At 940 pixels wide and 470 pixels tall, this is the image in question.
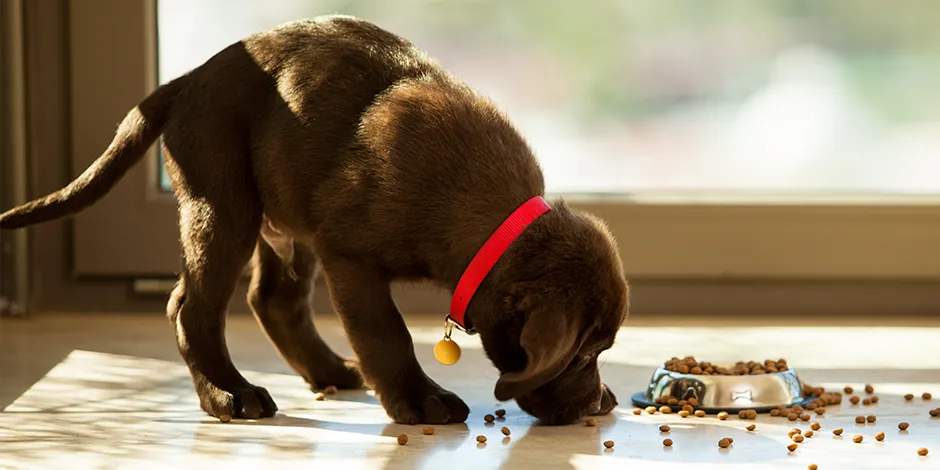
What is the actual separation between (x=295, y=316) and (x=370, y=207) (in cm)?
59

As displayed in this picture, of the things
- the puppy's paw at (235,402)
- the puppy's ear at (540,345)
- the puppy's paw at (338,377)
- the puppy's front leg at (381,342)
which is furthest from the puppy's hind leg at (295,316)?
the puppy's ear at (540,345)

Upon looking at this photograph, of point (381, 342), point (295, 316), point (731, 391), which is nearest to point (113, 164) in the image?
point (295, 316)

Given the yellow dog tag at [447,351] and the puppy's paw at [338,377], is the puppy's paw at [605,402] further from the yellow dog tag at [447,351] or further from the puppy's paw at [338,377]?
the puppy's paw at [338,377]

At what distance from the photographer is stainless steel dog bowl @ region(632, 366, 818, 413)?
2789mm

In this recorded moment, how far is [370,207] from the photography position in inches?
102

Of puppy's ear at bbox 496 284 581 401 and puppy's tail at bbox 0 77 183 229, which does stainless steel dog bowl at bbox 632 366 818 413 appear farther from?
puppy's tail at bbox 0 77 183 229

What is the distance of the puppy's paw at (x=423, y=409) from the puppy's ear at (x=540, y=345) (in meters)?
0.23

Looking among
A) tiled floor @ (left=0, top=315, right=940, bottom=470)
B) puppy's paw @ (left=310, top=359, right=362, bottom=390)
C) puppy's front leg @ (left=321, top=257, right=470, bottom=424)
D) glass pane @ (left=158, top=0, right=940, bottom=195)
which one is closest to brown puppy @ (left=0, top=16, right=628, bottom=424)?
puppy's front leg @ (left=321, top=257, right=470, bottom=424)

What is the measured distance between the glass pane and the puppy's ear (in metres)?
2.15

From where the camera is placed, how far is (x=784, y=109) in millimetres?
4574

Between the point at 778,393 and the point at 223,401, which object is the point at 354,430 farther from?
the point at 778,393

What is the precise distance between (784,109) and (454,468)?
108 inches

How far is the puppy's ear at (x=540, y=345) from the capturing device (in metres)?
2.37

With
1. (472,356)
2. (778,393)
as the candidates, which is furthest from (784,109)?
(778,393)
